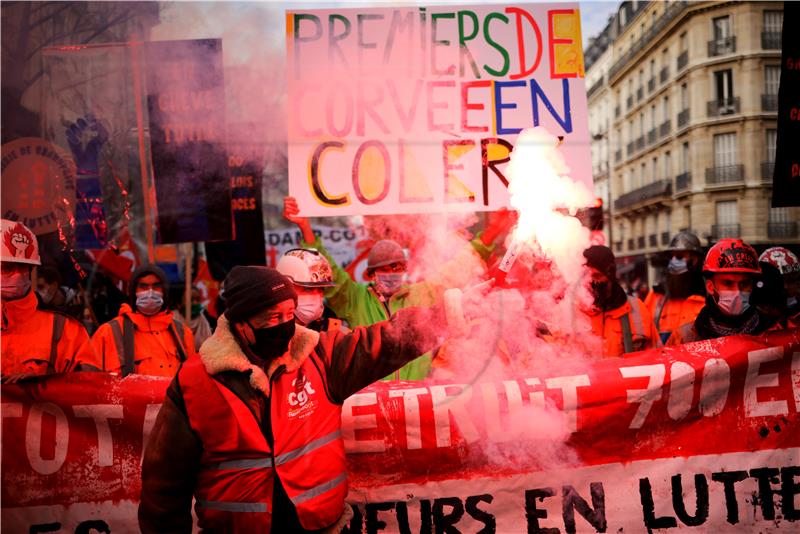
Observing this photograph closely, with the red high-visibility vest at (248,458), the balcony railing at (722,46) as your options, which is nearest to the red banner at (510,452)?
the red high-visibility vest at (248,458)

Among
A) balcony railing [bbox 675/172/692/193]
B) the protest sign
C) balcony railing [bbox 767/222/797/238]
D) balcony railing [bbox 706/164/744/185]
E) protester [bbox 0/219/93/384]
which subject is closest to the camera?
protester [bbox 0/219/93/384]

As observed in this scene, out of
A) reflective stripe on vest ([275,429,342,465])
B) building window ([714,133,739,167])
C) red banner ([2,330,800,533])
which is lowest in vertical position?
red banner ([2,330,800,533])

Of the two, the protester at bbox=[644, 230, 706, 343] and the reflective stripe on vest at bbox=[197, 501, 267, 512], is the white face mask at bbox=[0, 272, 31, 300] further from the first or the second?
the protester at bbox=[644, 230, 706, 343]

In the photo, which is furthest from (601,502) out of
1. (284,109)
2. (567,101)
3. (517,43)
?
(284,109)

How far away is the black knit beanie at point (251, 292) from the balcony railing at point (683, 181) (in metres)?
38.5

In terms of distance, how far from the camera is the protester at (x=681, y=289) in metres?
5.11

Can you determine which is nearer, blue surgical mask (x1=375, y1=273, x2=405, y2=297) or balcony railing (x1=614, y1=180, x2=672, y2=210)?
blue surgical mask (x1=375, y1=273, x2=405, y2=297)

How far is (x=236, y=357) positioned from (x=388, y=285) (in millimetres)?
1809

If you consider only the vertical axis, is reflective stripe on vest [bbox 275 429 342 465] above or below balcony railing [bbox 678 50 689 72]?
below

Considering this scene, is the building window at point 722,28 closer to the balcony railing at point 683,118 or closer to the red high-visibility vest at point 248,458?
the balcony railing at point 683,118

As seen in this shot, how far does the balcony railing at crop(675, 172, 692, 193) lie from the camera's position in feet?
121

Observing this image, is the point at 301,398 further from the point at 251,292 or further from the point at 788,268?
the point at 788,268

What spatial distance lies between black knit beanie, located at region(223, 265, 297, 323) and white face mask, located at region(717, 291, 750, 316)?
2565 millimetres

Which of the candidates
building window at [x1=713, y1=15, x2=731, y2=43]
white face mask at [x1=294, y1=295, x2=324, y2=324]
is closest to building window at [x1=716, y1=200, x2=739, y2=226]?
building window at [x1=713, y1=15, x2=731, y2=43]
